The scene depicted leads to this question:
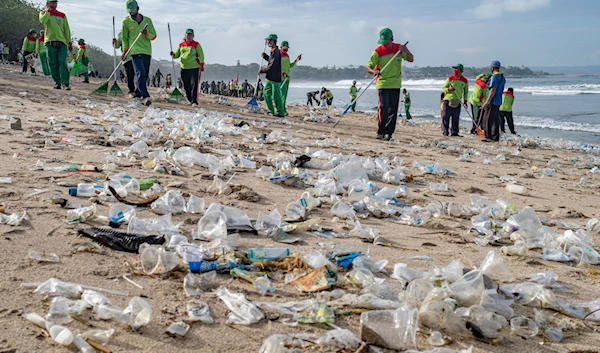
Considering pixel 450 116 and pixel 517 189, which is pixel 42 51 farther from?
pixel 517 189

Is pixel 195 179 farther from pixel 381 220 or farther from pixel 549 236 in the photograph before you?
pixel 549 236

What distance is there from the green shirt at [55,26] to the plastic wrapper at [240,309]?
949 cm

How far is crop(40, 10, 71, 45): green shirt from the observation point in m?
9.93

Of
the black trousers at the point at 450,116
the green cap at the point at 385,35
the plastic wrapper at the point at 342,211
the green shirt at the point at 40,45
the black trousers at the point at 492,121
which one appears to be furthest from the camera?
the green shirt at the point at 40,45

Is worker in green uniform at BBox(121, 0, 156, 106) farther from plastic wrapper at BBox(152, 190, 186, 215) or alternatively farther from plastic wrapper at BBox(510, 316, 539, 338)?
plastic wrapper at BBox(510, 316, 539, 338)

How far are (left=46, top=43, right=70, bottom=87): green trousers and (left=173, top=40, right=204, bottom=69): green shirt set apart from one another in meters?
2.14

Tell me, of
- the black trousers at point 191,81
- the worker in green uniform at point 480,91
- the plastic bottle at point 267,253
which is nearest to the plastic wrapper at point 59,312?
the plastic bottle at point 267,253

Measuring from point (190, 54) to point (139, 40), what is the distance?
1.35 metres

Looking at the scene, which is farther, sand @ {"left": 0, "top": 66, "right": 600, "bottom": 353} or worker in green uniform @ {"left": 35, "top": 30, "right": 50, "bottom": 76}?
worker in green uniform @ {"left": 35, "top": 30, "right": 50, "bottom": 76}

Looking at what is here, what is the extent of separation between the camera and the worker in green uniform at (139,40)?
9.60 m

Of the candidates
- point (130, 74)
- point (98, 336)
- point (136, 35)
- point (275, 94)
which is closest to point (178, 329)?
point (98, 336)

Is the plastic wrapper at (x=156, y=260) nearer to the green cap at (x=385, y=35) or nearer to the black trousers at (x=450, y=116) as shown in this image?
the green cap at (x=385, y=35)

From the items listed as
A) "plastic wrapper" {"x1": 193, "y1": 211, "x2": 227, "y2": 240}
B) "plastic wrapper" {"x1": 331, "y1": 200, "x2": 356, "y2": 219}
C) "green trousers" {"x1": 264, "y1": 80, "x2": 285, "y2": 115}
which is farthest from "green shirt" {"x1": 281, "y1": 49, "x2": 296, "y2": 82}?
"plastic wrapper" {"x1": 193, "y1": 211, "x2": 227, "y2": 240}

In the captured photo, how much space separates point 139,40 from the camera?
9.55 meters
